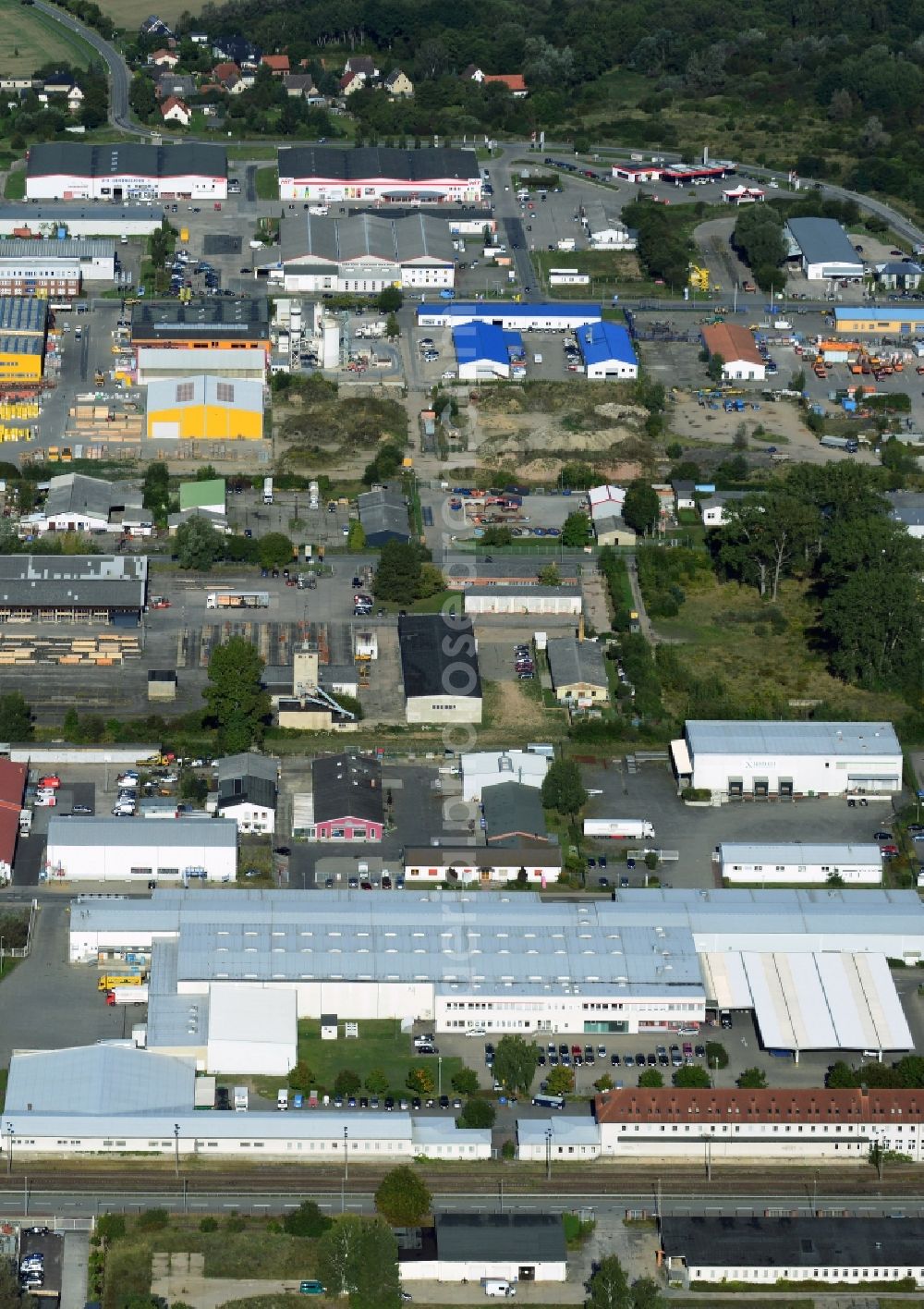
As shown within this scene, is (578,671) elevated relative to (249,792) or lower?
elevated

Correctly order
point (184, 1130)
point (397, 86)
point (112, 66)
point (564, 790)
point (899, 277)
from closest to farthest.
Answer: point (184, 1130) → point (564, 790) → point (899, 277) → point (397, 86) → point (112, 66)

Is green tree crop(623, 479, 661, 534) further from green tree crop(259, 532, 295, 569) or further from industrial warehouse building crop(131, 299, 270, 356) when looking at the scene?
industrial warehouse building crop(131, 299, 270, 356)

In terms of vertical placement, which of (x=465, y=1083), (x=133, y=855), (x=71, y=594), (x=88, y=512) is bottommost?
(x=465, y=1083)

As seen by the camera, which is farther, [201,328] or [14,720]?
[201,328]

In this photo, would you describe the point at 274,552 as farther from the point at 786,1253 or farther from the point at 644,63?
the point at 644,63

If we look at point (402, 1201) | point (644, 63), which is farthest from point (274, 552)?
point (644, 63)

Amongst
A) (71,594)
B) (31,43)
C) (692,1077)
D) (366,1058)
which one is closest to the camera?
(692,1077)
